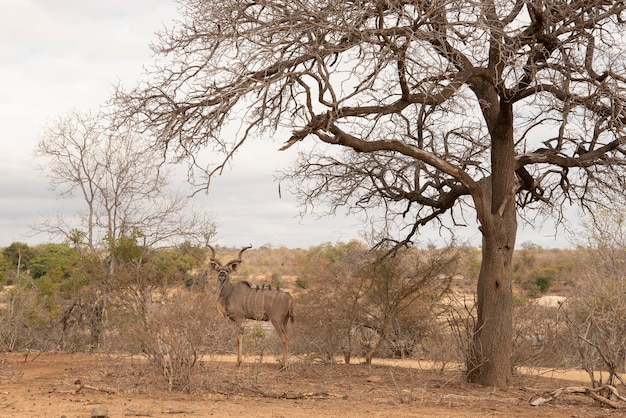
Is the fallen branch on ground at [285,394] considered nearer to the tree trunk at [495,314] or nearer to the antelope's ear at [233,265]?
the tree trunk at [495,314]

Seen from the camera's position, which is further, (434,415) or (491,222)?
(491,222)

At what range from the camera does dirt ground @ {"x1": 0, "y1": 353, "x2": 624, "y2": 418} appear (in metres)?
10.4

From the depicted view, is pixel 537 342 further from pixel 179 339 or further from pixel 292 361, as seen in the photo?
pixel 179 339

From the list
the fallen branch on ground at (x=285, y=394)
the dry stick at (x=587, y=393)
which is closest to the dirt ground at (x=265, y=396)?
the fallen branch on ground at (x=285, y=394)

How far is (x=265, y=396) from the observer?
468 inches

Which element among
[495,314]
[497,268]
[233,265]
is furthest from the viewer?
[233,265]

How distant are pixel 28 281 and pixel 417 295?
37.4ft

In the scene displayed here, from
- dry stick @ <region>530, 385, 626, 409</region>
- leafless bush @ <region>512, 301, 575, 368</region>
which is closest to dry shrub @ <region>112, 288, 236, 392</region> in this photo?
dry stick @ <region>530, 385, 626, 409</region>

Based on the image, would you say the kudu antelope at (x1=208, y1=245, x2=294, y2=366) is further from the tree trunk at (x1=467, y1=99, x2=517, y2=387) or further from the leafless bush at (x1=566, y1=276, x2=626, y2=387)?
the leafless bush at (x1=566, y1=276, x2=626, y2=387)

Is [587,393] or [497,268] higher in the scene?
[497,268]

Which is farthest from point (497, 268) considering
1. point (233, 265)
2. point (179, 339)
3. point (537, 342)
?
point (233, 265)

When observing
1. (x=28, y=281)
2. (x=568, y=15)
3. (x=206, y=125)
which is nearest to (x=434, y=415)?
(x=206, y=125)

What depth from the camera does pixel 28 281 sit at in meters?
22.5

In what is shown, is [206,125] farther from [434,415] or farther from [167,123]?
[434,415]
